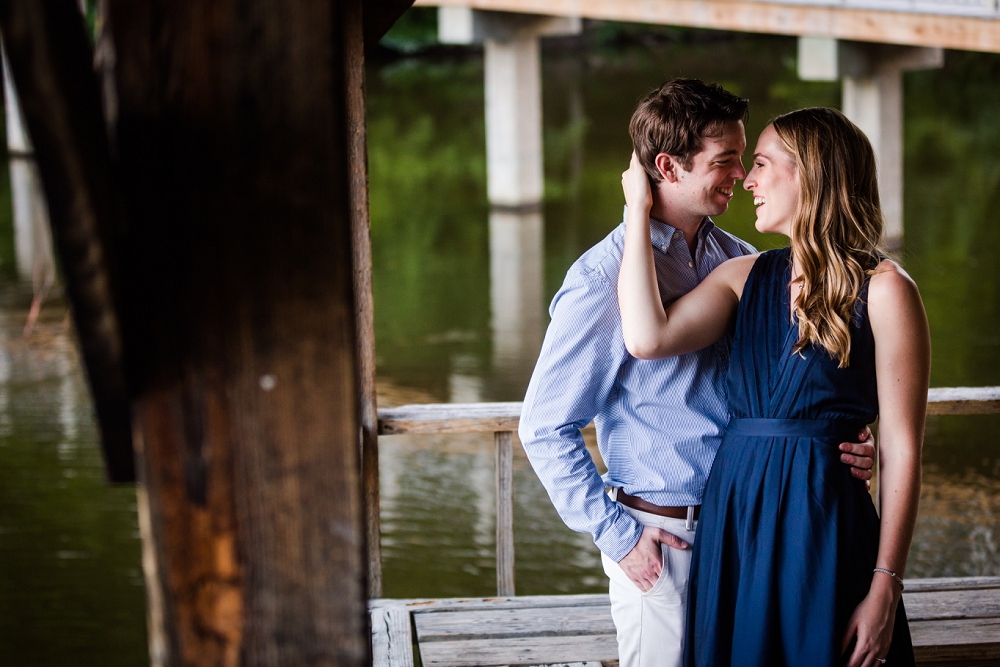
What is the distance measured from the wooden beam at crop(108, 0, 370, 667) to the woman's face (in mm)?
982

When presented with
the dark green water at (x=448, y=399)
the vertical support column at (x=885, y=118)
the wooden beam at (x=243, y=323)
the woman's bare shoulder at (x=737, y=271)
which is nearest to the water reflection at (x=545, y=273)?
the dark green water at (x=448, y=399)

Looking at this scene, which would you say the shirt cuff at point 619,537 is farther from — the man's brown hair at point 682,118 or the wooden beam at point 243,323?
the wooden beam at point 243,323

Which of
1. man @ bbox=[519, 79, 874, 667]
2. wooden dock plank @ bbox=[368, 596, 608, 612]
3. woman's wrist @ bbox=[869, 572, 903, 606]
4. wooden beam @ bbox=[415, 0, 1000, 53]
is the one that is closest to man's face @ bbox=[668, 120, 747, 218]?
man @ bbox=[519, 79, 874, 667]

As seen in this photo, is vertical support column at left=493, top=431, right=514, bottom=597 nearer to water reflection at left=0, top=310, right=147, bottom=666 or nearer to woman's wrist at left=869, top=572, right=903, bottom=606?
woman's wrist at left=869, top=572, right=903, bottom=606

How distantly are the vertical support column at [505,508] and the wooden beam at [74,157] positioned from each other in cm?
177

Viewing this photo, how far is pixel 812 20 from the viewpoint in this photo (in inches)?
374

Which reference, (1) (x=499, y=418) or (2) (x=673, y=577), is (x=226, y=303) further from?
(1) (x=499, y=418)

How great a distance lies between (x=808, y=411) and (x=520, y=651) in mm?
1088

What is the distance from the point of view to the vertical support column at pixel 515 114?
12594 millimetres

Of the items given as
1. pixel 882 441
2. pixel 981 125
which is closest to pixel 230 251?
pixel 882 441

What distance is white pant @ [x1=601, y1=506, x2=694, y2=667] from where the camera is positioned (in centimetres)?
180

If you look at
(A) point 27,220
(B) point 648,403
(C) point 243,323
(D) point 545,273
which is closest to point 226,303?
(C) point 243,323

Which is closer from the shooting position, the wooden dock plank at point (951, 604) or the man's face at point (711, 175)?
the man's face at point (711, 175)

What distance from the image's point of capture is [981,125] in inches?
726
